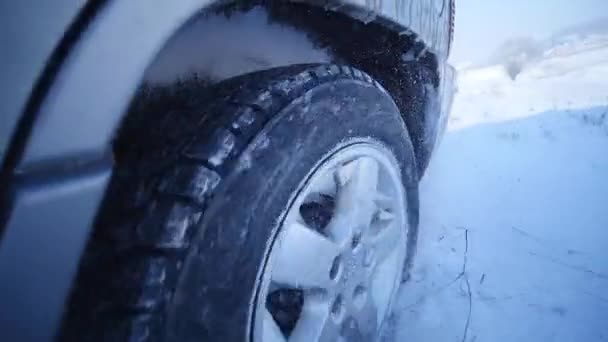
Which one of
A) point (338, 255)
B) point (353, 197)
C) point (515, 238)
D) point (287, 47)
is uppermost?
point (287, 47)

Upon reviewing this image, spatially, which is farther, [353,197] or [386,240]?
[386,240]

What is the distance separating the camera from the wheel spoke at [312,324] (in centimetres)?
97

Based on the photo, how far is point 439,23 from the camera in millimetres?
1399

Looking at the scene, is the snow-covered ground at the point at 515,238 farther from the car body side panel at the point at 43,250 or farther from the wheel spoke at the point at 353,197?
the car body side panel at the point at 43,250

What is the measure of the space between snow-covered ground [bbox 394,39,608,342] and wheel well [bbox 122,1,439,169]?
879mm

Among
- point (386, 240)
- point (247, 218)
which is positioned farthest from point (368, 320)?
point (247, 218)

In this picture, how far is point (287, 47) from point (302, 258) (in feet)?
1.95

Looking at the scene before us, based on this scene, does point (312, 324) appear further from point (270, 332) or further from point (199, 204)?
point (199, 204)

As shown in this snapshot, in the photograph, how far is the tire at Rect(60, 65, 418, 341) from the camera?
0.64 metres

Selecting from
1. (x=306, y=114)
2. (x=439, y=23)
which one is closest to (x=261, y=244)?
(x=306, y=114)

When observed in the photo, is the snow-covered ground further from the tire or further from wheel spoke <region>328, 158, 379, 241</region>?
the tire

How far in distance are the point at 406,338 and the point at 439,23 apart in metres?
1.22

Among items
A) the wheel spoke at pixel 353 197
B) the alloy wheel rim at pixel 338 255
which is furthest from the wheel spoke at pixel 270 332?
the wheel spoke at pixel 353 197

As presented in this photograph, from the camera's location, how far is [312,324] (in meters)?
0.99
